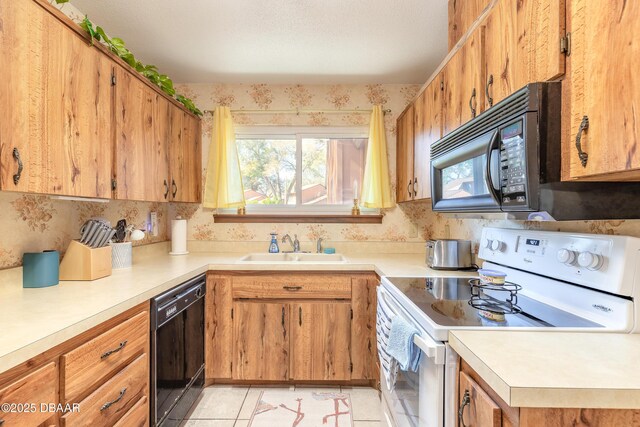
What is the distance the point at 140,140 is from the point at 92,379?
4.37 ft

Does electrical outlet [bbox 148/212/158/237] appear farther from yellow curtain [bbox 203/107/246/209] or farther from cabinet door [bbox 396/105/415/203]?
cabinet door [bbox 396/105/415/203]

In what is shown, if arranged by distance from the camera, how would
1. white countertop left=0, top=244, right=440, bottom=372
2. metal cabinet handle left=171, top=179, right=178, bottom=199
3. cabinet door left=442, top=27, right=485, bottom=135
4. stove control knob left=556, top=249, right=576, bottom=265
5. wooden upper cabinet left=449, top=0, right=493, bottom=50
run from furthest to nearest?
1. metal cabinet handle left=171, top=179, right=178, bottom=199
2. wooden upper cabinet left=449, top=0, right=493, bottom=50
3. cabinet door left=442, top=27, right=485, bottom=135
4. stove control knob left=556, top=249, right=576, bottom=265
5. white countertop left=0, top=244, right=440, bottom=372

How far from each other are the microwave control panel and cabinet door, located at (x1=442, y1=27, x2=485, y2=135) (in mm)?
370

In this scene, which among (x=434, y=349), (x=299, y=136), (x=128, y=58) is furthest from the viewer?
(x=299, y=136)

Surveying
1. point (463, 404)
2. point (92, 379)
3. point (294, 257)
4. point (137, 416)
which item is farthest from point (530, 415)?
point (294, 257)

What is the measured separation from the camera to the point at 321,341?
2266mm

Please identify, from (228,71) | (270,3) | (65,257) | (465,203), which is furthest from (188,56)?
(465,203)

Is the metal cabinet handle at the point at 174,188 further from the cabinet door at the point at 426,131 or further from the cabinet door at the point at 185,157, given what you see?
the cabinet door at the point at 426,131

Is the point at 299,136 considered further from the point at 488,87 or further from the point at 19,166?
the point at 19,166

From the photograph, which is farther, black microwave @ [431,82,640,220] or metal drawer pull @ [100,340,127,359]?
metal drawer pull @ [100,340,127,359]

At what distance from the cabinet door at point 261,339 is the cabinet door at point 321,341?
0.07m

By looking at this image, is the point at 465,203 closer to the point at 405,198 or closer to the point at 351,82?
the point at 405,198

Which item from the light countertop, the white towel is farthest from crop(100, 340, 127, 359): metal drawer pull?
the light countertop

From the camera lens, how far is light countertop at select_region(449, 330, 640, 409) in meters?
0.67
